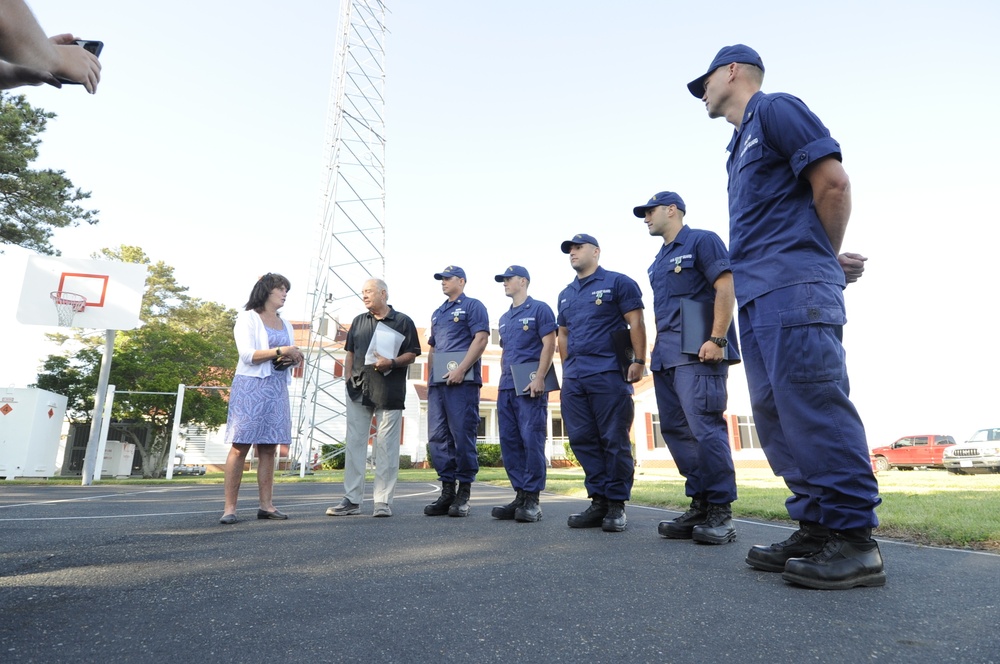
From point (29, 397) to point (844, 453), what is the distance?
68.9 feet

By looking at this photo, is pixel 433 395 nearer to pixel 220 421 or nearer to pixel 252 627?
pixel 252 627

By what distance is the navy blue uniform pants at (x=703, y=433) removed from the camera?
2.99m

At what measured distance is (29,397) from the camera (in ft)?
54.4

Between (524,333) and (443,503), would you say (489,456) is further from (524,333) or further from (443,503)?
(524,333)

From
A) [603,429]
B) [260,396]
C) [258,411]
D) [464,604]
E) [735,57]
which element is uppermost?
[735,57]

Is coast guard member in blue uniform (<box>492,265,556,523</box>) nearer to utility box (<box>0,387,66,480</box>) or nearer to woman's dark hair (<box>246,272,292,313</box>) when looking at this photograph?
woman's dark hair (<box>246,272,292,313</box>)

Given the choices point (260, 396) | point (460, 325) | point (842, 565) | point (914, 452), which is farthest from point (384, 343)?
point (914, 452)

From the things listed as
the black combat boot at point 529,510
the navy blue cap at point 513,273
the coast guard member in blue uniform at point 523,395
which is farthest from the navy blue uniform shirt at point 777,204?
the navy blue cap at point 513,273

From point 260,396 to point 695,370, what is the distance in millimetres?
2915

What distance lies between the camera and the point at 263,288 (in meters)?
4.24

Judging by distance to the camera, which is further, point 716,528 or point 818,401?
point 716,528

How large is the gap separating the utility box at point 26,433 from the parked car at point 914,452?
29.3 meters

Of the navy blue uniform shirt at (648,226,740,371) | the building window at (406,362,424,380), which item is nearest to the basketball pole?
the navy blue uniform shirt at (648,226,740,371)

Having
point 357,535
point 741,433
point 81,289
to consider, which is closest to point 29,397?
point 81,289
